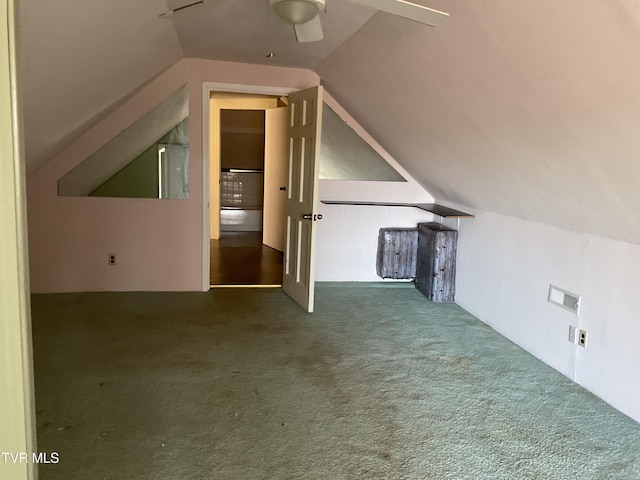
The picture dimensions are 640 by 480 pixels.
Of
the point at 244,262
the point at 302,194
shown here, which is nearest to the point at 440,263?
the point at 302,194

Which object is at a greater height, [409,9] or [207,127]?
[409,9]

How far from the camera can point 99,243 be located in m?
4.63

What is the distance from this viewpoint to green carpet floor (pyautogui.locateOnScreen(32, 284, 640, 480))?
86.7 inches

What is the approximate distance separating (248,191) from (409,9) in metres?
7.07

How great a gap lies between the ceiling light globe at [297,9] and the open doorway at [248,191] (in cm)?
329

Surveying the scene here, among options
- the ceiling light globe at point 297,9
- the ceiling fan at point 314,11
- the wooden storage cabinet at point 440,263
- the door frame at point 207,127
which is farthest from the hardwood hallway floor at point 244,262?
the ceiling light globe at point 297,9

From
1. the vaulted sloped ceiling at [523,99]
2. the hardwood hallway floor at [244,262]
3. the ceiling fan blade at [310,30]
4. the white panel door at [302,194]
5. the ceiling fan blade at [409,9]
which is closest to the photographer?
the vaulted sloped ceiling at [523,99]

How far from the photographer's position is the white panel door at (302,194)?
414 cm

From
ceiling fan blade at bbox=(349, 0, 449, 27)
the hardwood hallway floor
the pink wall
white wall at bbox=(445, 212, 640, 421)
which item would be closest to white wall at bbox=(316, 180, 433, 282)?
the hardwood hallway floor

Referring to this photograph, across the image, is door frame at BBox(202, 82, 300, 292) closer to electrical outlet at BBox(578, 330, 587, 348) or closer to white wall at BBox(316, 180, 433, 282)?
white wall at BBox(316, 180, 433, 282)

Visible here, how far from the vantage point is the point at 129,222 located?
4.66m

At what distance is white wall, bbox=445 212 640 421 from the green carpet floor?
0.47ft

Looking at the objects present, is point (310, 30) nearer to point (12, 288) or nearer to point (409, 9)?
point (409, 9)

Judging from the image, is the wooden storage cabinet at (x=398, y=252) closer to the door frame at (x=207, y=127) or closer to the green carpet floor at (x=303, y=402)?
the green carpet floor at (x=303, y=402)
